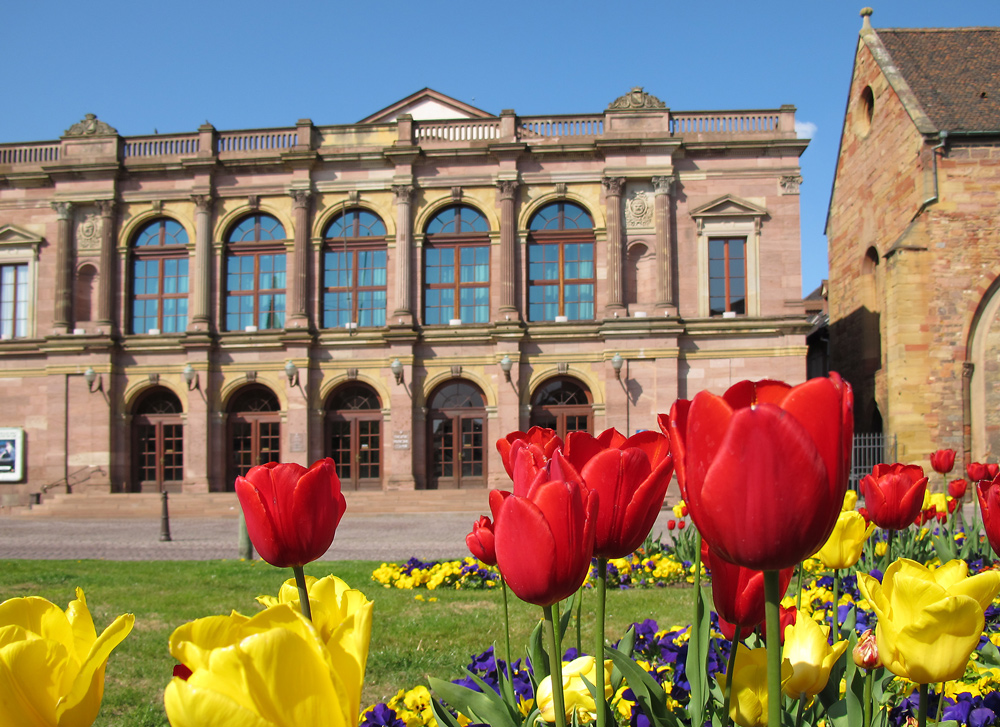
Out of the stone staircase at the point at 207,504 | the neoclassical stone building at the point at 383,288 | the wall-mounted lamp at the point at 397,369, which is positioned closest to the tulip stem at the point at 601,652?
the stone staircase at the point at 207,504

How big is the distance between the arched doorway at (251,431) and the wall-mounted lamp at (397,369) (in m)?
4.65

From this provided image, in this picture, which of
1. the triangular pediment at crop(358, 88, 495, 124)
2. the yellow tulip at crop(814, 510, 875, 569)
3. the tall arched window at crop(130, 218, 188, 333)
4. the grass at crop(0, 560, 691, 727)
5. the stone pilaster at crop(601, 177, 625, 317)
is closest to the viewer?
the yellow tulip at crop(814, 510, 875, 569)

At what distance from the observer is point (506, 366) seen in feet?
84.3

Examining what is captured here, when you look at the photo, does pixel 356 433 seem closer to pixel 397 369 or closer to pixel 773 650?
pixel 397 369

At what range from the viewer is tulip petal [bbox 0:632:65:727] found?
98 cm

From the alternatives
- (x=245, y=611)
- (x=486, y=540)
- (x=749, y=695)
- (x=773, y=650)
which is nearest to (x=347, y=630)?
(x=773, y=650)

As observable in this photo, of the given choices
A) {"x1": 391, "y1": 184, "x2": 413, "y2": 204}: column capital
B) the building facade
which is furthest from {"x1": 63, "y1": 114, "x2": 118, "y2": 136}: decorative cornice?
the building facade

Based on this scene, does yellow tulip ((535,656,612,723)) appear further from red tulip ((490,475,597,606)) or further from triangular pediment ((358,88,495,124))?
Answer: triangular pediment ((358,88,495,124))

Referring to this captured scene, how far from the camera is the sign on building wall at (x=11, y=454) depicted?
27234 mm

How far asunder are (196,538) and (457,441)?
11.1 meters

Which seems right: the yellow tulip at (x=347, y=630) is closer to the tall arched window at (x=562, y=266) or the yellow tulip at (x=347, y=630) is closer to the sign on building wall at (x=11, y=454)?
the tall arched window at (x=562, y=266)

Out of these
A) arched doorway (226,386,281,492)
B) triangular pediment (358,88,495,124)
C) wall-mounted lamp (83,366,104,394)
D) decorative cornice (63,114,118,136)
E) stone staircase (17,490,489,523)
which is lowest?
stone staircase (17,490,489,523)

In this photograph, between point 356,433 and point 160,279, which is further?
point 160,279

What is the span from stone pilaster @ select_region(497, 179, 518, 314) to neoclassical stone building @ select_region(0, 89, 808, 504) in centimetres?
12
